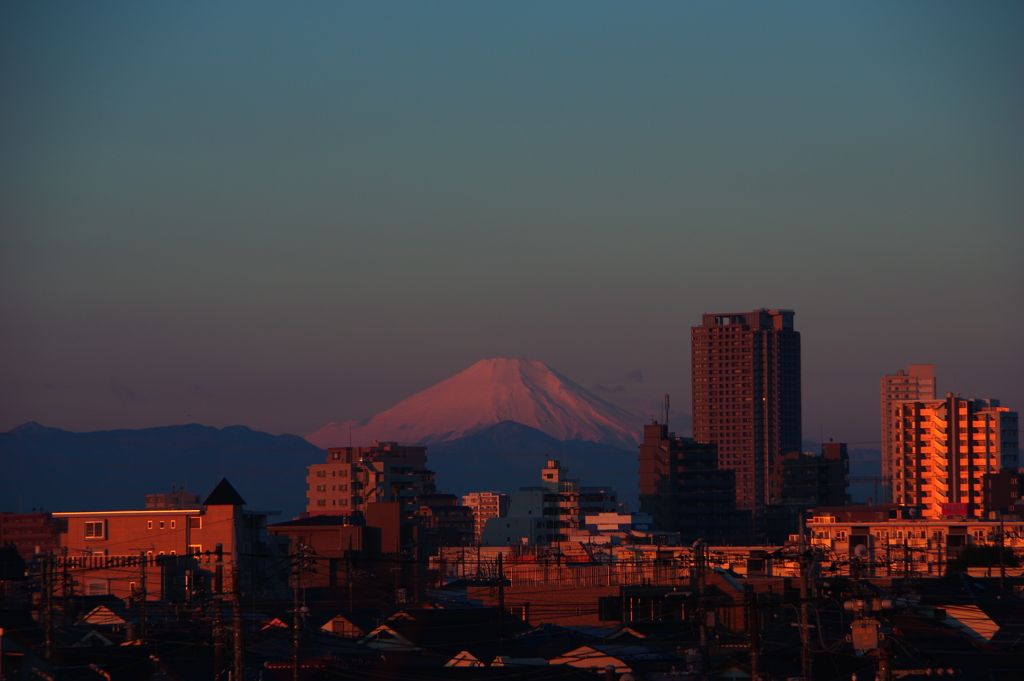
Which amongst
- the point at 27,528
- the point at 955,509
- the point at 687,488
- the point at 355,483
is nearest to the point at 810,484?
the point at 687,488

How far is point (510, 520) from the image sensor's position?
381 ft

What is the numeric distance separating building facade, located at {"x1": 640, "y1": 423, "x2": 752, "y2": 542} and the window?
89.9 meters

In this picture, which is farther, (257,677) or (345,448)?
(345,448)

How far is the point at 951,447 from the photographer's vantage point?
127 metres

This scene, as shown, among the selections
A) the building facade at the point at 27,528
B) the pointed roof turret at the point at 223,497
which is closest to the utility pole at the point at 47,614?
the pointed roof turret at the point at 223,497

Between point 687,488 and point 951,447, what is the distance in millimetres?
34346

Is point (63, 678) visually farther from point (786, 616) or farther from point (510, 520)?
point (510, 520)

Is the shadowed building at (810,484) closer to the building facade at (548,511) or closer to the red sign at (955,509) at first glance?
the building facade at (548,511)

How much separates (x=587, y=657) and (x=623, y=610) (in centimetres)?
1861

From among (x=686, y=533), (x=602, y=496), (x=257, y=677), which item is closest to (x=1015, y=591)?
(x=257, y=677)

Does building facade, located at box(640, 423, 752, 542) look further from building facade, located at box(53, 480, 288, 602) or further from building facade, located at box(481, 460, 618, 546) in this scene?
building facade, located at box(53, 480, 288, 602)

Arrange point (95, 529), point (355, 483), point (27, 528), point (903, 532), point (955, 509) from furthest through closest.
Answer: point (27, 528) → point (355, 483) → point (955, 509) → point (903, 532) → point (95, 529)

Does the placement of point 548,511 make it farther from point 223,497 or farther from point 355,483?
point 223,497

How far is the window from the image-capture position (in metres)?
67.4
